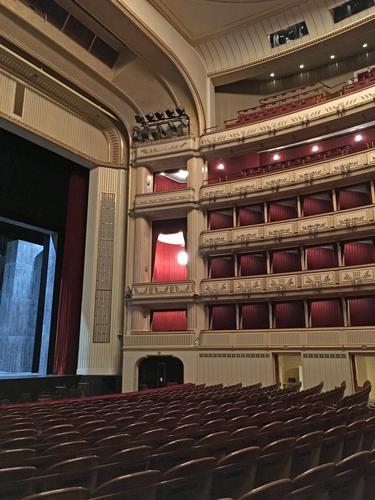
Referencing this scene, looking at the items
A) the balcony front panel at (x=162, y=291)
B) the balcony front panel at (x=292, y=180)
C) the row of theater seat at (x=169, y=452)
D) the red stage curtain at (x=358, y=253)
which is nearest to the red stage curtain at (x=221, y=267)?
the balcony front panel at (x=162, y=291)

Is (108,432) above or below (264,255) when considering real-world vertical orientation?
below

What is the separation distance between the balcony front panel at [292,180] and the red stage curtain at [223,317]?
3.11 meters

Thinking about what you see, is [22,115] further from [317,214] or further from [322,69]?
[322,69]

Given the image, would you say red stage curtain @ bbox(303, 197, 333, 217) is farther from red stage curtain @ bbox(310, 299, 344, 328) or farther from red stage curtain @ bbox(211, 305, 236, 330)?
red stage curtain @ bbox(211, 305, 236, 330)

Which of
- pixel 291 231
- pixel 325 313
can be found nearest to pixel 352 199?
pixel 291 231

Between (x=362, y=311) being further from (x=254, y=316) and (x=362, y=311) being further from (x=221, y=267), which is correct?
(x=221, y=267)

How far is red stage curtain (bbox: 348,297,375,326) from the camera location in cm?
1058

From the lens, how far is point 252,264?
12336 millimetres

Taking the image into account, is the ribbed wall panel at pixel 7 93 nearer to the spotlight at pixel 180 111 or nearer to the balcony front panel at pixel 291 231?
the spotlight at pixel 180 111

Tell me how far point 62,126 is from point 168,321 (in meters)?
6.60

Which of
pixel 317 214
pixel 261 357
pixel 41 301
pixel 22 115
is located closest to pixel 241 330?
pixel 261 357

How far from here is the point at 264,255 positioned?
39.9ft

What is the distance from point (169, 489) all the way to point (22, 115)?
1106cm

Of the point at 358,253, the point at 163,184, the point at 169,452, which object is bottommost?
the point at 169,452
